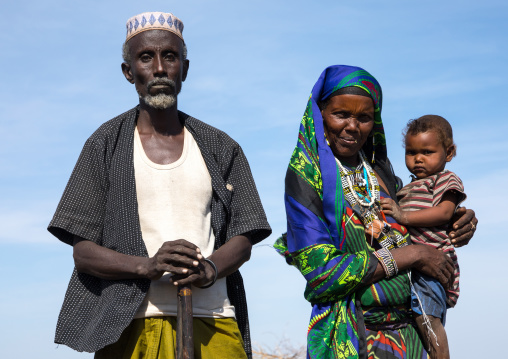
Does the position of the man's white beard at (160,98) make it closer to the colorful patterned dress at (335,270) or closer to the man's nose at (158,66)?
the man's nose at (158,66)

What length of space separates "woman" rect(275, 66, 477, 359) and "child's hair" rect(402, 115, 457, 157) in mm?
406

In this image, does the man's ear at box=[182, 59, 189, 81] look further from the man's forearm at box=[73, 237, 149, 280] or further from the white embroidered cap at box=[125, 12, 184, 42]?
the man's forearm at box=[73, 237, 149, 280]

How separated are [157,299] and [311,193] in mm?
1055

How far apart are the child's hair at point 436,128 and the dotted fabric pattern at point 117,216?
3.87ft

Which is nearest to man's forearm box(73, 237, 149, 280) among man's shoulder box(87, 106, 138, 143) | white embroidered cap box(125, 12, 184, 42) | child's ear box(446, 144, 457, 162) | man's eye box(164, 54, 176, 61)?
man's shoulder box(87, 106, 138, 143)

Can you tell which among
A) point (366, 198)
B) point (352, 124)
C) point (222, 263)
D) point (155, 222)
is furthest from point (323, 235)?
point (155, 222)

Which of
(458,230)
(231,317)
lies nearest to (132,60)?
(231,317)

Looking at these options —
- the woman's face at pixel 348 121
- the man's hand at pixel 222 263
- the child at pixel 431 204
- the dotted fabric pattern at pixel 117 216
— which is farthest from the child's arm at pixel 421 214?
the man's hand at pixel 222 263

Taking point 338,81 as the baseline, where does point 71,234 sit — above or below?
below

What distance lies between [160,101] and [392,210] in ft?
5.02

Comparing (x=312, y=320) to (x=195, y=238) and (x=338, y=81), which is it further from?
(x=338, y=81)

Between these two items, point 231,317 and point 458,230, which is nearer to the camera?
point 231,317

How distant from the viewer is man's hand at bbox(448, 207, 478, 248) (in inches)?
194

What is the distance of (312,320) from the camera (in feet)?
15.1
